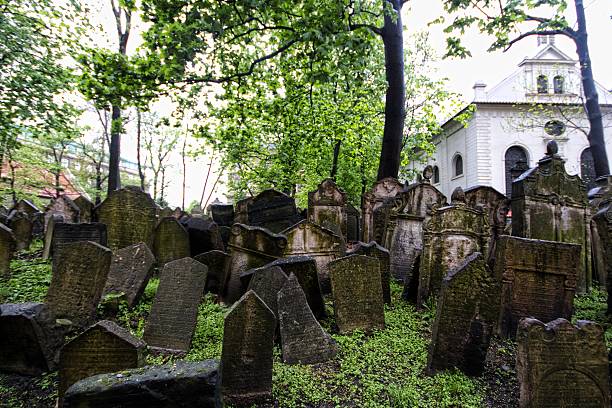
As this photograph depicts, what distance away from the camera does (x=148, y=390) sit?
85.0 inches

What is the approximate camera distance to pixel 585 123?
76.5 feet

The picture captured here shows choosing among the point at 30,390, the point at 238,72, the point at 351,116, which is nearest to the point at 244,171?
the point at 351,116

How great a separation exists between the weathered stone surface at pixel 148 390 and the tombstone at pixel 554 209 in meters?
6.23

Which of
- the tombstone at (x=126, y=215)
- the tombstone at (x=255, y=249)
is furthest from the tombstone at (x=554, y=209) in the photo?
the tombstone at (x=126, y=215)

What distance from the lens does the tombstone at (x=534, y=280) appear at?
13.0 feet

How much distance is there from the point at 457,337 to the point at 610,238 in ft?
9.46

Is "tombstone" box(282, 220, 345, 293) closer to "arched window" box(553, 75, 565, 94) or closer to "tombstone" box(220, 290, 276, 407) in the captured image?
"tombstone" box(220, 290, 276, 407)

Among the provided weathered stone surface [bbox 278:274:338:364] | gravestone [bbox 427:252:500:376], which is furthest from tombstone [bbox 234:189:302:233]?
gravestone [bbox 427:252:500:376]

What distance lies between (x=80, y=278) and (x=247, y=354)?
8.26 feet

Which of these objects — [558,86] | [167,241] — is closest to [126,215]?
Answer: [167,241]

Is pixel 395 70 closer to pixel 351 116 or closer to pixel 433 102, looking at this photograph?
pixel 351 116

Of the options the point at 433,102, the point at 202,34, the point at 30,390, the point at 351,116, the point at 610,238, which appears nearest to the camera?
the point at 30,390

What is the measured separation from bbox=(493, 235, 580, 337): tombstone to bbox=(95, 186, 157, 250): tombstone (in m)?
5.90

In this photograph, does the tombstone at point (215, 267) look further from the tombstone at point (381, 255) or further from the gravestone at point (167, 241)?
the tombstone at point (381, 255)
